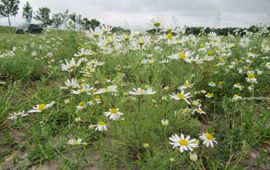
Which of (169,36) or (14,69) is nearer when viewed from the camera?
(169,36)

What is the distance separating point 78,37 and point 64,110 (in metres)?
2.97

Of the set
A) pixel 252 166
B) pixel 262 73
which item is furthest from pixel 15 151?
pixel 262 73

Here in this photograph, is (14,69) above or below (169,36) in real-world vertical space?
below

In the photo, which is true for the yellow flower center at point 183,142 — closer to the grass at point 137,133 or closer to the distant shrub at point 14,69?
the grass at point 137,133

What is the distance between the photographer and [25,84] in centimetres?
286

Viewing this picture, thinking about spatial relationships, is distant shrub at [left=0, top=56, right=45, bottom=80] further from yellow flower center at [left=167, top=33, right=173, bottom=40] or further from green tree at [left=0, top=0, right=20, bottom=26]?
green tree at [left=0, top=0, right=20, bottom=26]

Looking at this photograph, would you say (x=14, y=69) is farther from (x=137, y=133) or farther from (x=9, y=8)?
(x=9, y=8)

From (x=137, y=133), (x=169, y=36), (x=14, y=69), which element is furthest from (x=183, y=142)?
(x=14, y=69)

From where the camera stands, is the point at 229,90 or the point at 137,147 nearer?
the point at 137,147

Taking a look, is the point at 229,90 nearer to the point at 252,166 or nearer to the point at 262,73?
the point at 262,73

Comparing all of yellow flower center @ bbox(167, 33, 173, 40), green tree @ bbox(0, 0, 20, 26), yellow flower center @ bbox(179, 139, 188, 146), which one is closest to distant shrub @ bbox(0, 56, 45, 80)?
yellow flower center @ bbox(167, 33, 173, 40)

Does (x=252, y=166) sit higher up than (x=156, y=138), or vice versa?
(x=156, y=138)

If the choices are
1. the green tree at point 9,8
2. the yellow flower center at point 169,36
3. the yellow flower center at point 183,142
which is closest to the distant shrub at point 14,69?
the yellow flower center at point 169,36

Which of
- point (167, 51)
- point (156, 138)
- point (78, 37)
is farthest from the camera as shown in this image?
point (78, 37)
